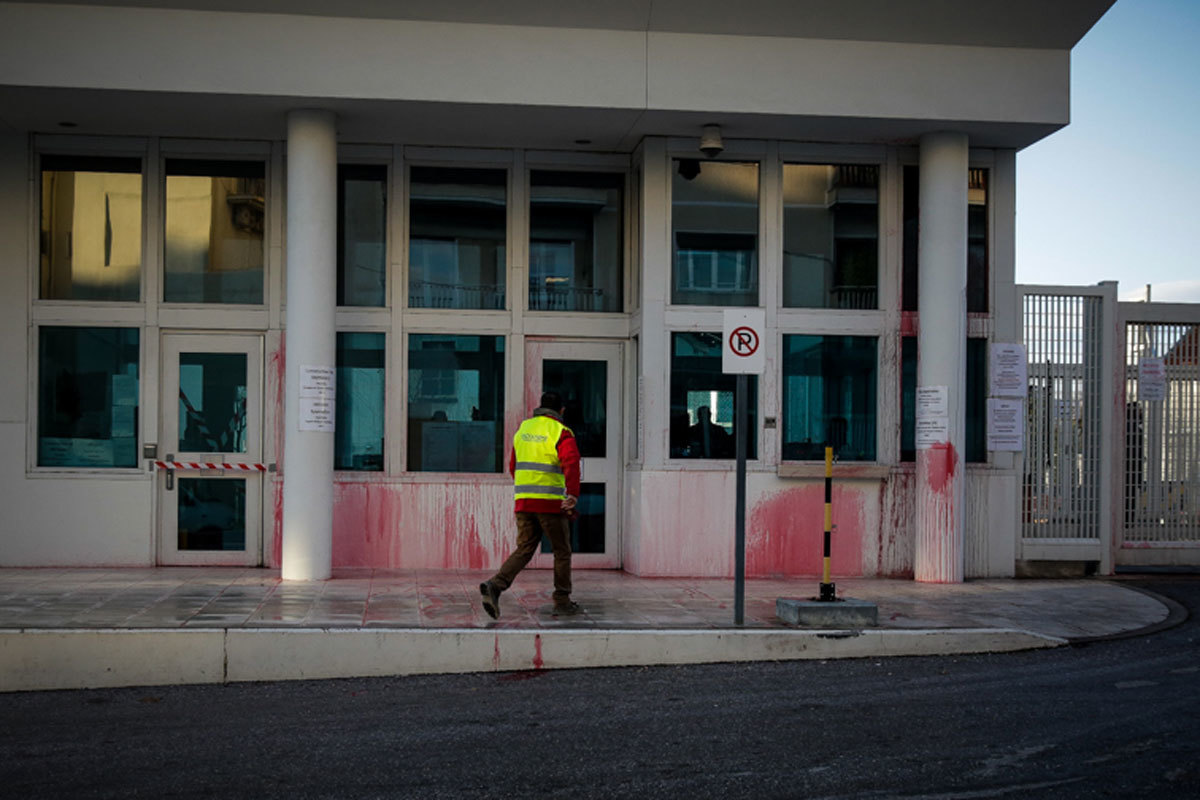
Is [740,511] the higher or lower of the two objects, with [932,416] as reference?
lower

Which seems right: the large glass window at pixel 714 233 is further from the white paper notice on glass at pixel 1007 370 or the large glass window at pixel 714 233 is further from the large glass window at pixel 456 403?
the white paper notice on glass at pixel 1007 370

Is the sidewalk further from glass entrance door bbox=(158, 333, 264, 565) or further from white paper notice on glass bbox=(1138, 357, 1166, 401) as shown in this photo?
white paper notice on glass bbox=(1138, 357, 1166, 401)

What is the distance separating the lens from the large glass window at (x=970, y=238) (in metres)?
13.6

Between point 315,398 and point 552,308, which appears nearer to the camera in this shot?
point 315,398

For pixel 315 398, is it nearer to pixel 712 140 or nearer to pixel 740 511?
pixel 740 511

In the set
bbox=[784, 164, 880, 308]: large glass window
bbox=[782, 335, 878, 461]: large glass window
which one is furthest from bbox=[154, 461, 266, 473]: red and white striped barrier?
bbox=[784, 164, 880, 308]: large glass window

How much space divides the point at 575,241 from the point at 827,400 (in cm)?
309

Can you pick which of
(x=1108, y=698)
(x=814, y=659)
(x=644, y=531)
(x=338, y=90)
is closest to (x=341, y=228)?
(x=338, y=90)

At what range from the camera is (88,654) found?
28.7 ft

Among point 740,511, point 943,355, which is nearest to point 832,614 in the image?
point 740,511

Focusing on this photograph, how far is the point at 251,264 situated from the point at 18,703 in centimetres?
626

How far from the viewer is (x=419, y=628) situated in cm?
930

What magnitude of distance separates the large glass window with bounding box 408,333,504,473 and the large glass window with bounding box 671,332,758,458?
184cm

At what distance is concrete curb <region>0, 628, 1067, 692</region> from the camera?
8.72m
